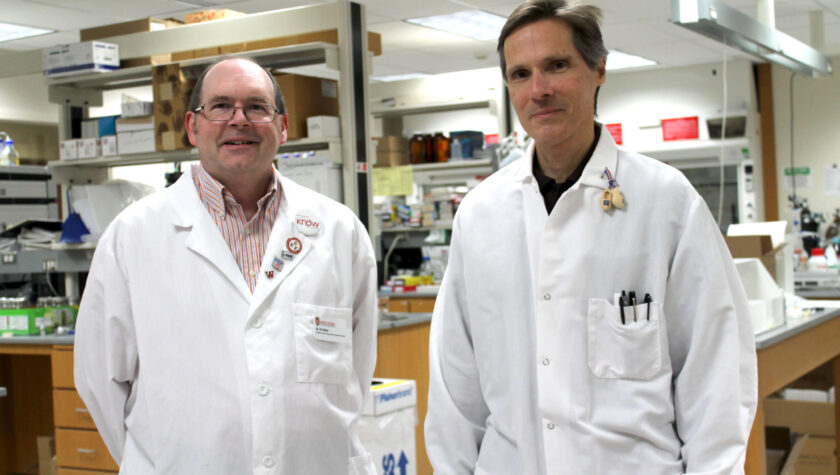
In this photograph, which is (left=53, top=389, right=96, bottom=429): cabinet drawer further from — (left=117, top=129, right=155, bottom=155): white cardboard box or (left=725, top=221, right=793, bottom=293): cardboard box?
(left=725, top=221, right=793, bottom=293): cardboard box

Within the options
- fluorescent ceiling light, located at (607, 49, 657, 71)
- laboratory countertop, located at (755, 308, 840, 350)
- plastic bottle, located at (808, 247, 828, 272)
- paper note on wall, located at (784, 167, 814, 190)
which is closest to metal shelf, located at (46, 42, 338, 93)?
laboratory countertop, located at (755, 308, 840, 350)

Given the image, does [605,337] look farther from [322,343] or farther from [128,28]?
[128,28]

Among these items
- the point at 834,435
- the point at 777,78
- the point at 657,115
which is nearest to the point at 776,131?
the point at 777,78

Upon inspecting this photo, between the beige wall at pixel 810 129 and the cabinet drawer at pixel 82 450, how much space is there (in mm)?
8281

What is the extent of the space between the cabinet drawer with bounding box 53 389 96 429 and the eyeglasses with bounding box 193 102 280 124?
2225 millimetres

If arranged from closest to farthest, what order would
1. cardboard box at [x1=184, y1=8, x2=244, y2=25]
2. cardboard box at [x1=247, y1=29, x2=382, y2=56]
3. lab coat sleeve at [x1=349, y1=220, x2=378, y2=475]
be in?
1. lab coat sleeve at [x1=349, y1=220, x2=378, y2=475]
2. cardboard box at [x1=247, y1=29, x2=382, y2=56]
3. cardboard box at [x1=184, y1=8, x2=244, y2=25]

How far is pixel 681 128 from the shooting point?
9680mm

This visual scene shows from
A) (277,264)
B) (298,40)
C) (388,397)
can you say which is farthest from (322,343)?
(298,40)

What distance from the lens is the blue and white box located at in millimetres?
3109

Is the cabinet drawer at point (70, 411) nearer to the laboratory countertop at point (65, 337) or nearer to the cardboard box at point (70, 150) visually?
the laboratory countertop at point (65, 337)

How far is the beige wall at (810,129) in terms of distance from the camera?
9.80m

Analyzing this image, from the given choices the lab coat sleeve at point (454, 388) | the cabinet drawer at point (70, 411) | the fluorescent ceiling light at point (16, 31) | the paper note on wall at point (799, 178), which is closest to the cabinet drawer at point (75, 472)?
the cabinet drawer at point (70, 411)

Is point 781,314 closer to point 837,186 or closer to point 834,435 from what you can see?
point 834,435

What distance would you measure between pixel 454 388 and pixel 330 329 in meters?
0.41
